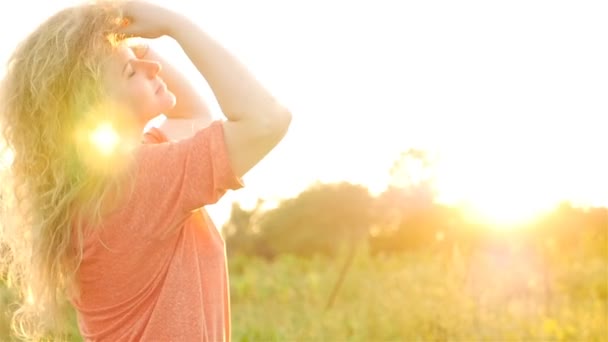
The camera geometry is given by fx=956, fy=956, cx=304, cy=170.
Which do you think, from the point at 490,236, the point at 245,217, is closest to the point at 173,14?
the point at 490,236

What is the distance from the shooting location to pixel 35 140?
1.67m

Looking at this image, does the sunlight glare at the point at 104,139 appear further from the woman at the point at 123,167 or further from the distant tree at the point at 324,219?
the distant tree at the point at 324,219

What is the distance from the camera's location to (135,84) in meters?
1.64

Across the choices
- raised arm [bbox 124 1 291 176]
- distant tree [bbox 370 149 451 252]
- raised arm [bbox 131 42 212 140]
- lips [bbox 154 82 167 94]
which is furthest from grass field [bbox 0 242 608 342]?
raised arm [bbox 124 1 291 176]

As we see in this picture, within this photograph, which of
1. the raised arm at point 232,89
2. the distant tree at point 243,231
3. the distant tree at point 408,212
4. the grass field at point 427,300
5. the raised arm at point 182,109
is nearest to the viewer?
the raised arm at point 232,89

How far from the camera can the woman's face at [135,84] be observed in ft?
5.36

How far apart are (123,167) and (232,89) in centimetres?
22

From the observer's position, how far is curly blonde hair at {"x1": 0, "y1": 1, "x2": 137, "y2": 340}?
1.61 metres

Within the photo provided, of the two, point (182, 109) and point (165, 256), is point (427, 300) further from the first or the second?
point (165, 256)

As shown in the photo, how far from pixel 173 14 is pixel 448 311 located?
4.84 m

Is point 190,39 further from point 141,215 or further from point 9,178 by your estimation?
point 9,178

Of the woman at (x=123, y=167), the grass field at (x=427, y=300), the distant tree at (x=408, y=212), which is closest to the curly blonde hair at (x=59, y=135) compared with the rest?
the woman at (x=123, y=167)

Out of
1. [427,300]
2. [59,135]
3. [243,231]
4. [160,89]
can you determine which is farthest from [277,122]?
[243,231]

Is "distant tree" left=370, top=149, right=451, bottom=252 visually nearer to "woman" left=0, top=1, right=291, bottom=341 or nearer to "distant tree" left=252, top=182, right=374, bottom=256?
"distant tree" left=252, top=182, right=374, bottom=256
